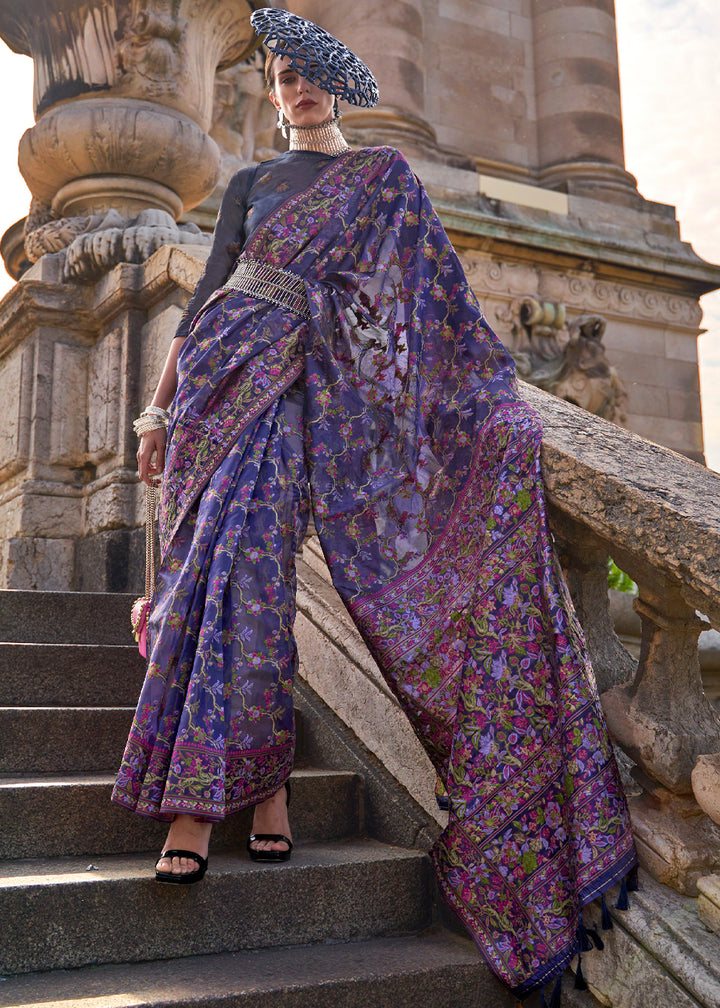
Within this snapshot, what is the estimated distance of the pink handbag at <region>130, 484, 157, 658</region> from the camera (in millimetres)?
2217

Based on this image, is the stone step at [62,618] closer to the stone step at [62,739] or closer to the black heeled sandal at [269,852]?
the stone step at [62,739]

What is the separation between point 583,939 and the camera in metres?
1.81

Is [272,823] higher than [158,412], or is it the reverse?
[158,412]

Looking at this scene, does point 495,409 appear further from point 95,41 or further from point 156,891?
point 95,41

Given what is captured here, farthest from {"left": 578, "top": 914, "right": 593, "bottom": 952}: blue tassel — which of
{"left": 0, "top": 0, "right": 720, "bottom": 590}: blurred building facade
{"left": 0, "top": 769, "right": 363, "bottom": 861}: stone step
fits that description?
{"left": 0, "top": 0, "right": 720, "bottom": 590}: blurred building facade

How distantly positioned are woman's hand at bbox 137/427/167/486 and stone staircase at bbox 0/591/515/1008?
61cm

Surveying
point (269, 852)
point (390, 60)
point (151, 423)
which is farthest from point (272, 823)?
point (390, 60)

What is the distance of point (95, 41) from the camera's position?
15.0 ft

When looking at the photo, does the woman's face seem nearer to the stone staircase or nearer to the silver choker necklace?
the silver choker necklace

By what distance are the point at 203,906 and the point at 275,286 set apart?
54.3 inches

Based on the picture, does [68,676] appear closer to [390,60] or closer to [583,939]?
[583,939]

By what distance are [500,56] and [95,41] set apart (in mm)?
8206

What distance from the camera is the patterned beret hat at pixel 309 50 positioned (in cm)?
239

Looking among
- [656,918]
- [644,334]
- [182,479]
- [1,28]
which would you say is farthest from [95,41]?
[644,334]
